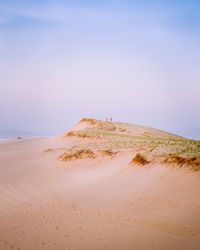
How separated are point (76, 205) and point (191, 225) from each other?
3918 mm

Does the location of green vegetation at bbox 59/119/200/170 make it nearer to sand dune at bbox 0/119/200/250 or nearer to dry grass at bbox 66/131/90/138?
dry grass at bbox 66/131/90/138

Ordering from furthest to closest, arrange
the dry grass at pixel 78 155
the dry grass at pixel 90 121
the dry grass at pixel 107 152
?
the dry grass at pixel 90 121 < the dry grass at pixel 78 155 < the dry grass at pixel 107 152

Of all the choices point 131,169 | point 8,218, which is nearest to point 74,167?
point 131,169

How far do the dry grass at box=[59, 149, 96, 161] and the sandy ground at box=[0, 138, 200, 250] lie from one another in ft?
2.30

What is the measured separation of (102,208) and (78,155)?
21.4 feet

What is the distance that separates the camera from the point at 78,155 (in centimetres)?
1593

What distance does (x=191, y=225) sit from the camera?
25.0 ft

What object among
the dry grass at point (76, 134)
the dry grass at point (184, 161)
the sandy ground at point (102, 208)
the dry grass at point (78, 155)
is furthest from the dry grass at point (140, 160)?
the dry grass at point (76, 134)

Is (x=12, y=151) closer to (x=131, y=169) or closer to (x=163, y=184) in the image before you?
(x=131, y=169)

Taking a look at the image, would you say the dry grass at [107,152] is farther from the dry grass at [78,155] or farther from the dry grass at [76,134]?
the dry grass at [76,134]

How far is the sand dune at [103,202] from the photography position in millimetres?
7355

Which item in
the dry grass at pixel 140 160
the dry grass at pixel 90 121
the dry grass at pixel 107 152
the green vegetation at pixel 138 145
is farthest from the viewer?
the dry grass at pixel 90 121

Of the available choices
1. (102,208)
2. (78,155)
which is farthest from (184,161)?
(78,155)

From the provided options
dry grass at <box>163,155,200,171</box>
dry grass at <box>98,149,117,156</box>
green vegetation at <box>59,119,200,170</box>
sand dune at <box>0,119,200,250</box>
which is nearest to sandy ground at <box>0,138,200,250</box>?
sand dune at <box>0,119,200,250</box>
